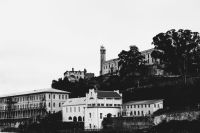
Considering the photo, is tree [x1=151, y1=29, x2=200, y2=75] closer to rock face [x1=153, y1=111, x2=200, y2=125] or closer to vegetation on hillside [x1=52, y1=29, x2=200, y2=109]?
vegetation on hillside [x1=52, y1=29, x2=200, y2=109]

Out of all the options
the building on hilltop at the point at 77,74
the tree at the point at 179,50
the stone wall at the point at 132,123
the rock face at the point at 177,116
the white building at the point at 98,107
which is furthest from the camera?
the building on hilltop at the point at 77,74

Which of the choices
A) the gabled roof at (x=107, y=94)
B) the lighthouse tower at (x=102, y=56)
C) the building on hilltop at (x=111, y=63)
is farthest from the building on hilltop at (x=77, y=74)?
the gabled roof at (x=107, y=94)

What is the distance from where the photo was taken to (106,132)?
75312 mm

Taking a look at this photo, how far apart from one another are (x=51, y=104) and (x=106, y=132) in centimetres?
4155

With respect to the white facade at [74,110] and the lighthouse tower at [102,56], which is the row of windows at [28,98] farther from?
the lighthouse tower at [102,56]

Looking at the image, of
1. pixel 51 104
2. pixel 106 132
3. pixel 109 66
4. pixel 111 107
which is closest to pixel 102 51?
pixel 109 66

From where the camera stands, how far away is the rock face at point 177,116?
66125 millimetres

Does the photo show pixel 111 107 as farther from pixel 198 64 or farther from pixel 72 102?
pixel 198 64

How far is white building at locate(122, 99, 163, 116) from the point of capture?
81619mm

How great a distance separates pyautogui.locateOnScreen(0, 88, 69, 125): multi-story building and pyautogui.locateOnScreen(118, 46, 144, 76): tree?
2212 centimetres

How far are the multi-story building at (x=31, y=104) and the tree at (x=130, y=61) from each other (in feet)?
72.6

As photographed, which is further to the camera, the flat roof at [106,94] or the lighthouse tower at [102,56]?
the lighthouse tower at [102,56]

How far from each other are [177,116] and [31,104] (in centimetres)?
5934

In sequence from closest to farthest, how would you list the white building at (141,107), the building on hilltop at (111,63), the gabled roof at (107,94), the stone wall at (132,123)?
the stone wall at (132,123), the white building at (141,107), the gabled roof at (107,94), the building on hilltop at (111,63)
